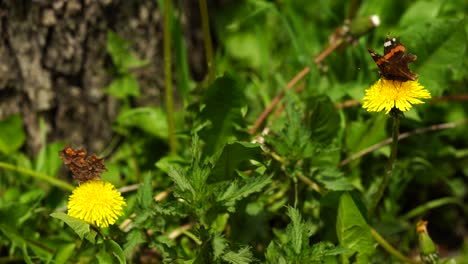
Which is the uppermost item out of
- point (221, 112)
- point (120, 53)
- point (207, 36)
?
point (207, 36)

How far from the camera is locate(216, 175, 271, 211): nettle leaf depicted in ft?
4.81

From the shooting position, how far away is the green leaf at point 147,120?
2.09 meters

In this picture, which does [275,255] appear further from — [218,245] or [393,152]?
[393,152]

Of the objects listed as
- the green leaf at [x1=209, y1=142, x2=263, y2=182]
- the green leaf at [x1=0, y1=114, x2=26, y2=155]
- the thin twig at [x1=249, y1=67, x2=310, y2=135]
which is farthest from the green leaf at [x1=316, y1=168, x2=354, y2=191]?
the green leaf at [x1=0, y1=114, x2=26, y2=155]

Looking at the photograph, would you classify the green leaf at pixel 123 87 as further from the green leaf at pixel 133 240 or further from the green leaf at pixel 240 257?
the green leaf at pixel 240 257

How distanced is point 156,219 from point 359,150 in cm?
76

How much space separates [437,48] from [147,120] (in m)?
1.03

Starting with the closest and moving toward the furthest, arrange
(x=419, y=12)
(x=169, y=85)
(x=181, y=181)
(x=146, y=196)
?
1. (x=181, y=181)
2. (x=146, y=196)
3. (x=169, y=85)
4. (x=419, y=12)

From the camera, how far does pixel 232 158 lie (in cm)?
162

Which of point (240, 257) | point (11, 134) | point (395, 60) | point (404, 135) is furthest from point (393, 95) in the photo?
point (11, 134)

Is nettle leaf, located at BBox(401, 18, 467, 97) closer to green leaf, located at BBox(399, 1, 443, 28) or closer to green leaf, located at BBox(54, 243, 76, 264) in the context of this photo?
green leaf, located at BBox(399, 1, 443, 28)

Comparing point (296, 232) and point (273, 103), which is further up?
point (273, 103)

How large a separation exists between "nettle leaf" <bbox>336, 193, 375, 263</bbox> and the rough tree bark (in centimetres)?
98

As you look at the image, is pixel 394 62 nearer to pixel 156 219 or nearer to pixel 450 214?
pixel 156 219
